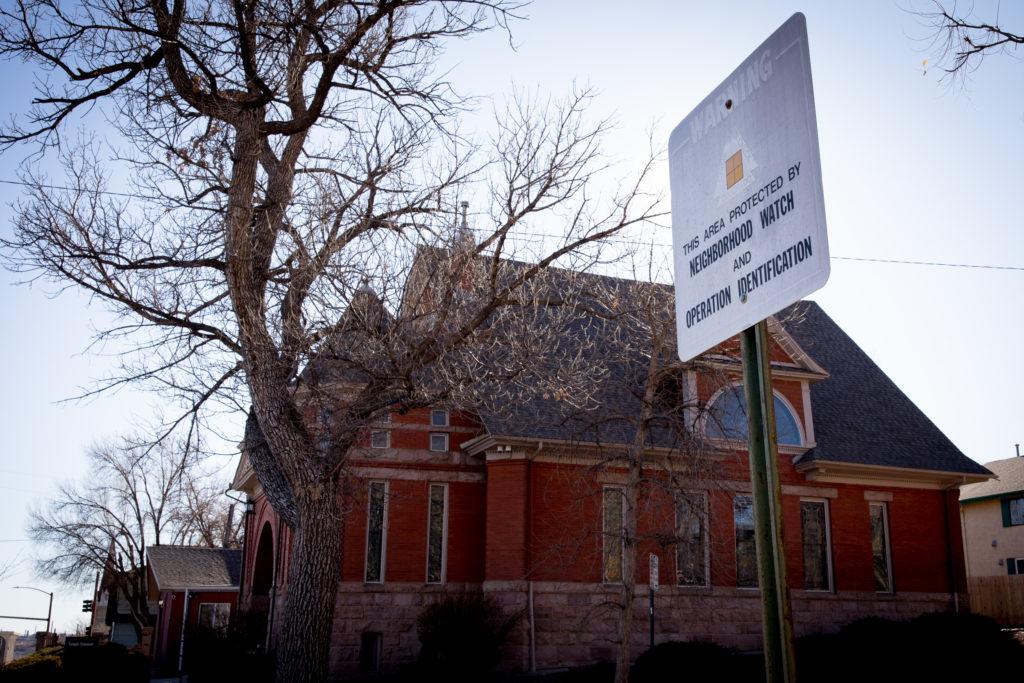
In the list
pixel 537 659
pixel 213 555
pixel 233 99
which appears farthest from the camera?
pixel 213 555

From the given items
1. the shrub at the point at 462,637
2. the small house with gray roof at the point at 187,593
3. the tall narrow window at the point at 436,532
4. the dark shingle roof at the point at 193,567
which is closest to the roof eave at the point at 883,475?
the shrub at the point at 462,637

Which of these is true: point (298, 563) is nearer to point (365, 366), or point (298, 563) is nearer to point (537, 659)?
point (365, 366)

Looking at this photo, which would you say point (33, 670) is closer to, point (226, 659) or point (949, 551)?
point (226, 659)

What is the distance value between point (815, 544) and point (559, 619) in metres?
7.78

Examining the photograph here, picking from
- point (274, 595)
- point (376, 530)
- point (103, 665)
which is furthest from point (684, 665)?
point (103, 665)

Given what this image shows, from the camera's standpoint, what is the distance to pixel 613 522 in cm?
2267

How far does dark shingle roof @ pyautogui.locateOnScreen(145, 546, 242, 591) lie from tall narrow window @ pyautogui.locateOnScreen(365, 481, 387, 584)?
26207 millimetres

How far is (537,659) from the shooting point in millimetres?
20828

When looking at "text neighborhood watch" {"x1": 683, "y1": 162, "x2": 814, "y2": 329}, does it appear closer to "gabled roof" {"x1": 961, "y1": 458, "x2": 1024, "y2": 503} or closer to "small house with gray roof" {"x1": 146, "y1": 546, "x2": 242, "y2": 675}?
"gabled roof" {"x1": 961, "y1": 458, "x2": 1024, "y2": 503}

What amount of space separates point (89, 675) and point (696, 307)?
84.8 ft

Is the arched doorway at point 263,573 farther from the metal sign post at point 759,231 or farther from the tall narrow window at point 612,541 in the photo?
the metal sign post at point 759,231

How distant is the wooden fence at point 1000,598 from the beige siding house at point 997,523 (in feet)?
17.6

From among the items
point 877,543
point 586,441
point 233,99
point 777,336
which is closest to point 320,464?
point 233,99

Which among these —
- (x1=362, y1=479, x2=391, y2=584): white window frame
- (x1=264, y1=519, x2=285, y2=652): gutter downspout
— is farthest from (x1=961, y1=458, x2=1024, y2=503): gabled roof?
(x1=264, y1=519, x2=285, y2=652): gutter downspout
